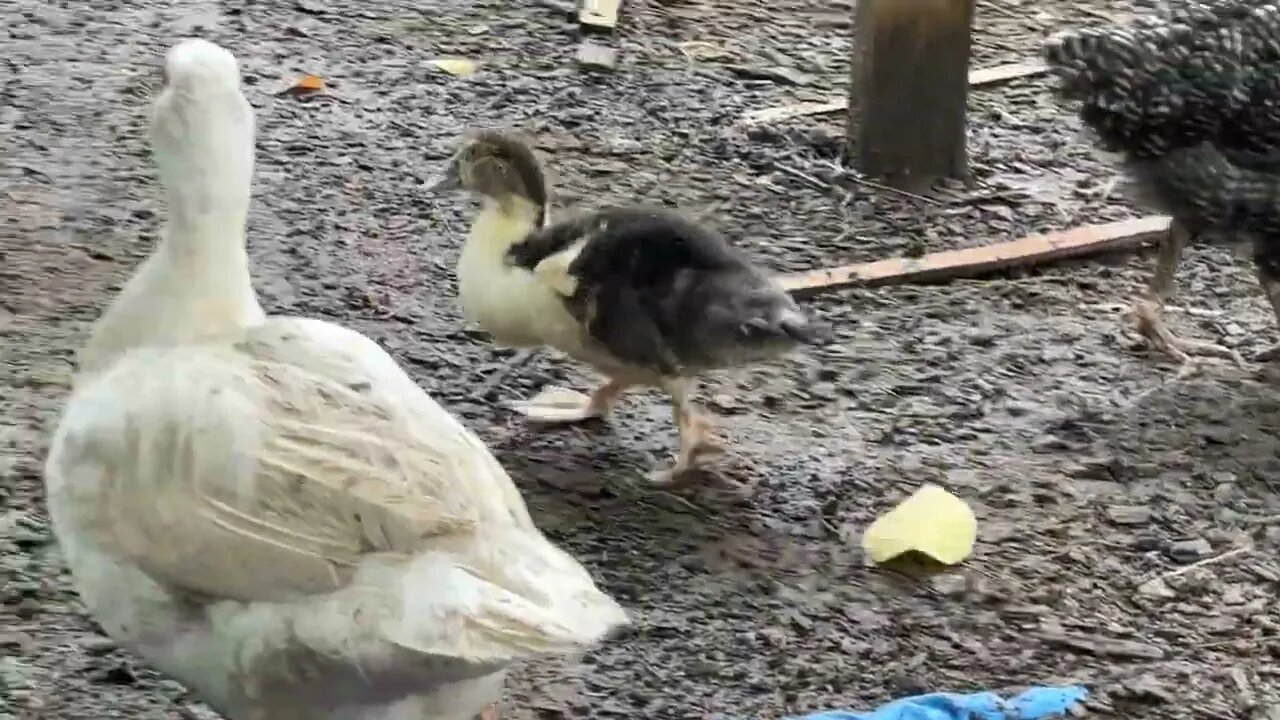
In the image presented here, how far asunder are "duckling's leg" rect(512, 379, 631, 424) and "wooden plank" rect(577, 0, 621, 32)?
2.16m

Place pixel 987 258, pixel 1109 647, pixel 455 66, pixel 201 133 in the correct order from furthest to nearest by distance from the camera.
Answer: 1. pixel 455 66
2. pixel 987 258
3. pixel 1109 647
4. pixel 201 133

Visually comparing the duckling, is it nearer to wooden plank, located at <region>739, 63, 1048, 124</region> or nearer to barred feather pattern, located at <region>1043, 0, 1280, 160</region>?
barred feather pattern, located at <region>1043, 0, 1280, 160</region>

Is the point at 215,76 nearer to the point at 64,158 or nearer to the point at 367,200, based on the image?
the point at 367,200

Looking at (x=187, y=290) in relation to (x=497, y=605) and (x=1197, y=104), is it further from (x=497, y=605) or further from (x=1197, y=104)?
(x=1197, y=104)

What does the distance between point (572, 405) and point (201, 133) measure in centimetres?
132

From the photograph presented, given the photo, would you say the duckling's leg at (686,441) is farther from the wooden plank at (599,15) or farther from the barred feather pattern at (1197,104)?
the wooden plank at (599,15)

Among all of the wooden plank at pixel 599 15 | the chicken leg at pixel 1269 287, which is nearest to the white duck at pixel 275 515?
the chicken leg at pixel 1269 287

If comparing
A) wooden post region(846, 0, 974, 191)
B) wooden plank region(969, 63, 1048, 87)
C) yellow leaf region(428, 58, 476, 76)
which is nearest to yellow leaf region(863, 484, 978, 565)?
wooden post region(846, 0, 974, 191)

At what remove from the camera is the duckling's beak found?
3484mm

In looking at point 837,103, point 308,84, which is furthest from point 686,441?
point 308,84

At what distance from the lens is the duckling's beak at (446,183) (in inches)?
137

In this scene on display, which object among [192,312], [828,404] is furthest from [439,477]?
[828,404]

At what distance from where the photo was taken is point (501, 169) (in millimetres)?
3342

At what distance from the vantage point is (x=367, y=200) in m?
4.21
